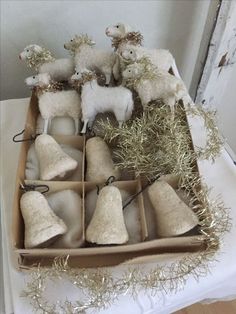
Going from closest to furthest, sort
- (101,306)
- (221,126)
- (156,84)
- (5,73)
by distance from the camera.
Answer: (101,306) → (156,84) → (5,73) → (221,126)

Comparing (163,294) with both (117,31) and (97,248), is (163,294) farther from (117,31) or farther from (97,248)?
(117,31)

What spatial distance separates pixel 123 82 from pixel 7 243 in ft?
1.02

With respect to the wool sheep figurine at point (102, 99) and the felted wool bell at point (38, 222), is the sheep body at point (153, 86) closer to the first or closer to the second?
the wool sheep figurine at point (102, 99)

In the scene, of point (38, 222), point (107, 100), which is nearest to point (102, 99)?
point (107, 100)

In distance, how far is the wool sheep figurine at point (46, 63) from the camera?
2.12 ft

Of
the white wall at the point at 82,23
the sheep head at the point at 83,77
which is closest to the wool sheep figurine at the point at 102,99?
the sheep head at the point at 83,77

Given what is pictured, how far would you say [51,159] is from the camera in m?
0.53

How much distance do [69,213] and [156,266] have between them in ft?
0.45

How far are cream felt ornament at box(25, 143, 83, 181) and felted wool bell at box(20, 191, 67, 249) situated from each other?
0.18 feet

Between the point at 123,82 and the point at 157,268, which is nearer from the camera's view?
the point at 157,268

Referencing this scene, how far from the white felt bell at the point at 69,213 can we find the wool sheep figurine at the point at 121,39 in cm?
24

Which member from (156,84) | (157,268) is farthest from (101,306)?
(156,84)

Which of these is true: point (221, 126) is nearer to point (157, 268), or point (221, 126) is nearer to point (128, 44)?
point (128, 44)

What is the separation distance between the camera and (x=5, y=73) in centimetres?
87
